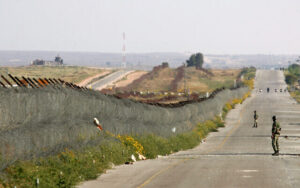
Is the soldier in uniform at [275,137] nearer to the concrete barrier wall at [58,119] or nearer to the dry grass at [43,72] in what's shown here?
the concrete barrier wall at [58,119]

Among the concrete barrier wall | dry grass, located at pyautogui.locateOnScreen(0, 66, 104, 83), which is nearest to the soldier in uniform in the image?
the concrete barrier wall

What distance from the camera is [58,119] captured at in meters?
23.5

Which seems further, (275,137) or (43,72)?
(43,72)

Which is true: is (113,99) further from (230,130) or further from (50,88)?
(230,130)

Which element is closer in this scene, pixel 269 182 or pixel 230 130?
pixel 269 182

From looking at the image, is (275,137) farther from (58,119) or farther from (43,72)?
(43,72)

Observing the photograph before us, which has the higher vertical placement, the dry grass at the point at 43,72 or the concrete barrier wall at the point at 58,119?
the concrete barrier wall at the point at 58,119

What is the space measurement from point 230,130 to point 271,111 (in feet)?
109

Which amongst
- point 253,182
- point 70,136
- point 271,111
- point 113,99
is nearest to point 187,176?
point 253,182

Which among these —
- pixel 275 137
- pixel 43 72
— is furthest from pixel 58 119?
pixel 43 72

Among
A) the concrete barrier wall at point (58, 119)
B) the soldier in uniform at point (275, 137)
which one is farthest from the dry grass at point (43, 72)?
the soldier in uniform at point (275, 137)

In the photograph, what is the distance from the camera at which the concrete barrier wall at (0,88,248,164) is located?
19.0m

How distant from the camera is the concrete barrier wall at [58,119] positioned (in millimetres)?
19000

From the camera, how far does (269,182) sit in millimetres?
21656
